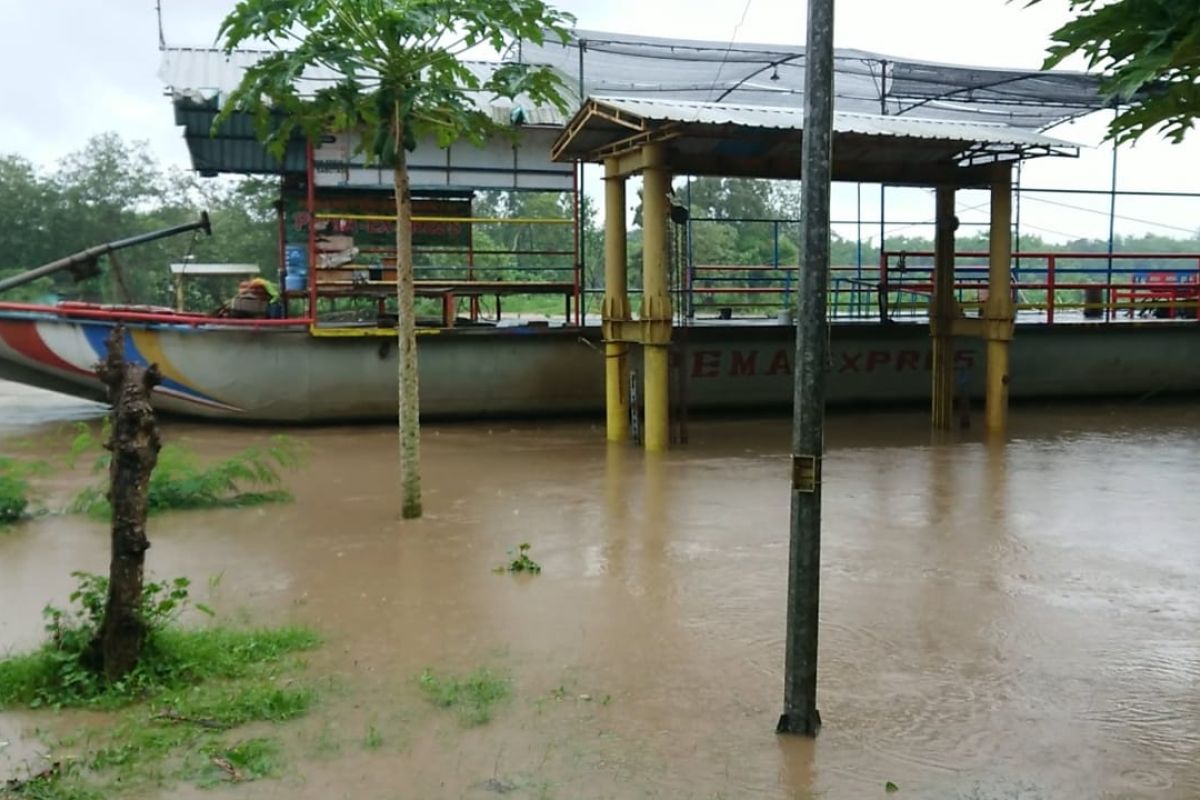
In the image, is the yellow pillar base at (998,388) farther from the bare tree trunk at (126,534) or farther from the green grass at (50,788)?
the green grass at (50,788)

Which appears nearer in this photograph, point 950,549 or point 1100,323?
point 950,549

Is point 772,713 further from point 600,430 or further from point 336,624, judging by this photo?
point 600,430

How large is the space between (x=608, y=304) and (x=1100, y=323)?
7.80m

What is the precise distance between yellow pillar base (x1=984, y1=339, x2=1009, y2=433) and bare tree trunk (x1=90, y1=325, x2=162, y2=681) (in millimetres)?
10109

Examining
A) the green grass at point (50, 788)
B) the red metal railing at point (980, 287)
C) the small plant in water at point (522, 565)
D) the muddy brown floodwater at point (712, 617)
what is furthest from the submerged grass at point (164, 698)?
the red metal railing at point (980, 287)

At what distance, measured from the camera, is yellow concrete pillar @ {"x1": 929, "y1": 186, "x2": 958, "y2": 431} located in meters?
12.7

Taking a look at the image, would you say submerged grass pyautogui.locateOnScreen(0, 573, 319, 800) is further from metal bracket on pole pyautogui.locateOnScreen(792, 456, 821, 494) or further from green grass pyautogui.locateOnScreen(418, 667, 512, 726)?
metal bracket on pole pyautogui.locateOnScreen(792, 456, 821, 494)

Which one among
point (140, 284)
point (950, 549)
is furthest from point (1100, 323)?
point (140, 284)

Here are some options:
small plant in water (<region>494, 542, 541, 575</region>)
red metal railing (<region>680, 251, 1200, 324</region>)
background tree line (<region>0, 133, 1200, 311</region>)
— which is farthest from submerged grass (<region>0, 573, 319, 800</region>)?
background tree line (<region>0, 133, 1200, 311</region>)

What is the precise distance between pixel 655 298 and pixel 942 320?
13.3 ft

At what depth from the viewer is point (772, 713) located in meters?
4.06

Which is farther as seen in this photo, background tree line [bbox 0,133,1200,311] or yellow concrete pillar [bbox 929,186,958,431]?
background tree line [bbox 0,133,1200,311]

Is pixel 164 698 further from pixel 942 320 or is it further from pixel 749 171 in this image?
pixel 942 320

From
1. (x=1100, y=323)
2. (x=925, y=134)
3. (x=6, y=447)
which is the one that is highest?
(x=925, y=134)
